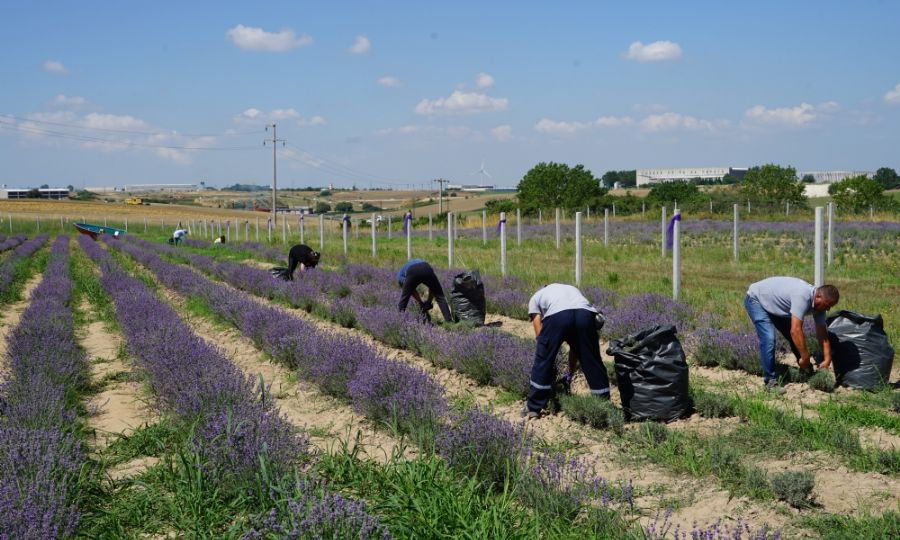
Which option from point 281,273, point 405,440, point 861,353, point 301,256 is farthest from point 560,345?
point 281,273

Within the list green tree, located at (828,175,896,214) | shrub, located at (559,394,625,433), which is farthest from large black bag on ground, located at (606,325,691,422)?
green tree, located at (828,175,896,214)

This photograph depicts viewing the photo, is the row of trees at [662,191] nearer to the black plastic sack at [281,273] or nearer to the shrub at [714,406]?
the black plastic sack at [281,273]

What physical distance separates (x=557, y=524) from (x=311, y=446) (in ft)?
7.91

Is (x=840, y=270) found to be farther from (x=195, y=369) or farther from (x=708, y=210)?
(x=708, y=210)

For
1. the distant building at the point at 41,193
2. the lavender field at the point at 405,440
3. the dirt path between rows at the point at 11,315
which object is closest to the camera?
the lavender field at the point at 405,440

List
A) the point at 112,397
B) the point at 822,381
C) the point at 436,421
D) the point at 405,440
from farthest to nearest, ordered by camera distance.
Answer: the point at 112,397, the point at 822,381, the point at 405,440, the point at 436,421

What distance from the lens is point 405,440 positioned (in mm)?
5809

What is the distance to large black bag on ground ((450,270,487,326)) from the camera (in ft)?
35.1

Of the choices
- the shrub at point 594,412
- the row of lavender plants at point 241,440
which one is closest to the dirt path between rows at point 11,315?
the row of lavender plants at point 241,440

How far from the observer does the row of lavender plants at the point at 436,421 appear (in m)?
4.22

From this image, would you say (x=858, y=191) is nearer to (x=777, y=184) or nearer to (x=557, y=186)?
(x=777, y=184)

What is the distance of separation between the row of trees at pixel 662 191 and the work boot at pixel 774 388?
39.2 m

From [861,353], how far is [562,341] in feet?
8.87

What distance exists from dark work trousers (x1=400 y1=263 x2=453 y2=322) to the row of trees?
36798 mm
